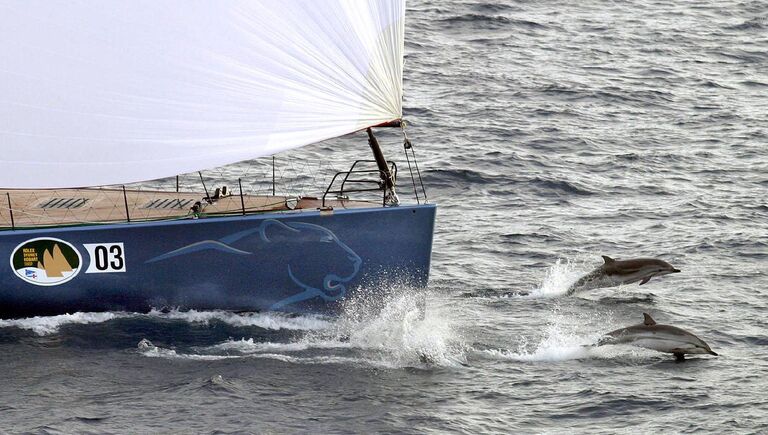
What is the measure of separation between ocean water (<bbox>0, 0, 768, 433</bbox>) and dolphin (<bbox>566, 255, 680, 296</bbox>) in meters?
0.29

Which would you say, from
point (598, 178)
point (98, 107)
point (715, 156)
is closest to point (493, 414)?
point (98, 107)

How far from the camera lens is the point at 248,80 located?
17.4 m

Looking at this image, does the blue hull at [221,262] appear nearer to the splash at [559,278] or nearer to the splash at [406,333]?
the splash at [406,333]

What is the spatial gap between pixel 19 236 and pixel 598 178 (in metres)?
12.5

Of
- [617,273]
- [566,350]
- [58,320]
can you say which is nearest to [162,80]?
[58,320]

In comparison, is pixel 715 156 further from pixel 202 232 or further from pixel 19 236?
pixel 19 236

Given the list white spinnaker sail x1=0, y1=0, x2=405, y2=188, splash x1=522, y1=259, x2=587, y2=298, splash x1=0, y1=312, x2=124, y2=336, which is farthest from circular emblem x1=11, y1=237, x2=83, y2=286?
splash x1=522, y1=259, x2=587, y2=298

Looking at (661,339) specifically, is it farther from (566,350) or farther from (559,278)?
(559,278)

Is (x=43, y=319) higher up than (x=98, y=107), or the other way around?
(x=98, y=107)

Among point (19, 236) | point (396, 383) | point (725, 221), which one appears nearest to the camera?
point (396, 383)

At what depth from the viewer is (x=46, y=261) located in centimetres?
1891

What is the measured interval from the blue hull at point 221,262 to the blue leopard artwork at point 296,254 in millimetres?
14

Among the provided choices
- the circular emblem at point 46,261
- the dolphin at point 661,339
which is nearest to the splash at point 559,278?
the dolphin at point 661,339

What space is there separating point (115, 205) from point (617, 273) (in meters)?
7.91
